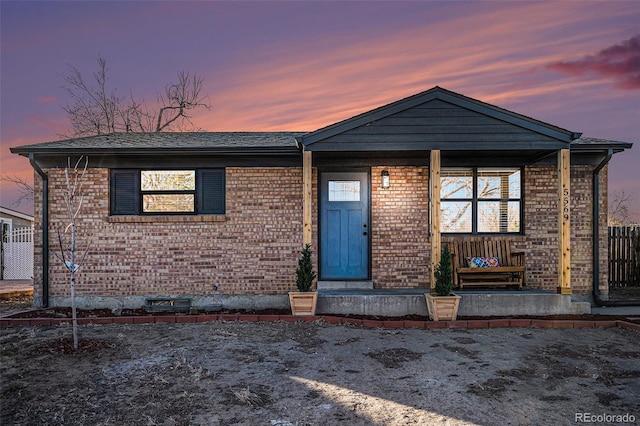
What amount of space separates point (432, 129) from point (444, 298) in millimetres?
3150

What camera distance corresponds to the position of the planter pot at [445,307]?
24.0 feet

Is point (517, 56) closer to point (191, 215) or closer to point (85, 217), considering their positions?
point (191, 215)

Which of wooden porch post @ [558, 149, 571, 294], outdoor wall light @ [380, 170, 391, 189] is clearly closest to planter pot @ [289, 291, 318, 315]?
outdoor wall light @ [380, 170, 391, 189]

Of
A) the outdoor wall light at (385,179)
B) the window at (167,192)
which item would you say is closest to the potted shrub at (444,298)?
the outdoor wall light at (385,179)

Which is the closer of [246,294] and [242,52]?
[246,294]

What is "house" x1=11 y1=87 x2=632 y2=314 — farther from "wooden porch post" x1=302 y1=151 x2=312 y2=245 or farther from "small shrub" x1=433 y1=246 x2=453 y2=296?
"small shrub" x1=433 y1=246 x2=453 y2=296

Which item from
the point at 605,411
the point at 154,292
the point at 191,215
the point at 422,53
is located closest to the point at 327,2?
the point at 422,53

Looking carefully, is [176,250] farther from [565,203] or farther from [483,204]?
[565,203]

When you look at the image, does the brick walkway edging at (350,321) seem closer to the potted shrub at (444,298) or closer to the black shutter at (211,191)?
the potted shrub at (444,298)

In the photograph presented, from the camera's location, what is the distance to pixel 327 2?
9766mm

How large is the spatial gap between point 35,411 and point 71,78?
19.6m

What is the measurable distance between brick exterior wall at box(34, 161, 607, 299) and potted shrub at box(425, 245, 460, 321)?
1.46 meters

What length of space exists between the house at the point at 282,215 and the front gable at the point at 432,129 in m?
0.55

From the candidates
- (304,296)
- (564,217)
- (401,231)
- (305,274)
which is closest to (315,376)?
(304,296)
